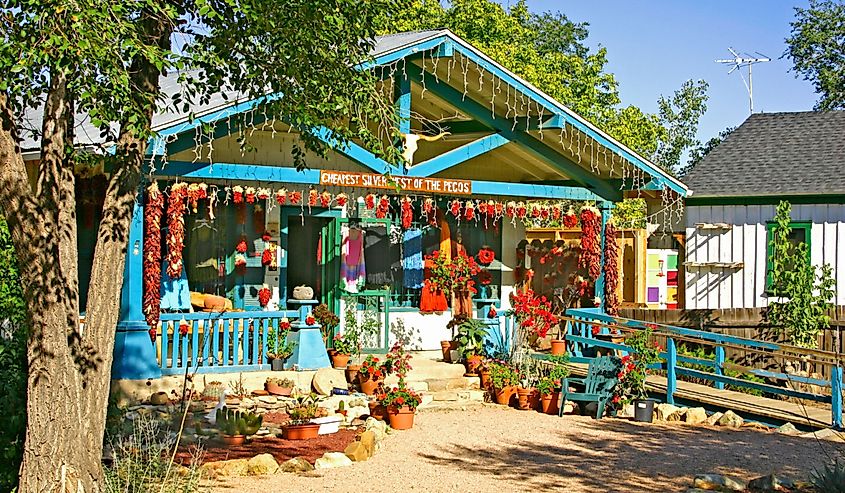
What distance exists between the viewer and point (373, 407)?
12.2 meters

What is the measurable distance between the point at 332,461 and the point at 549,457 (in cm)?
231

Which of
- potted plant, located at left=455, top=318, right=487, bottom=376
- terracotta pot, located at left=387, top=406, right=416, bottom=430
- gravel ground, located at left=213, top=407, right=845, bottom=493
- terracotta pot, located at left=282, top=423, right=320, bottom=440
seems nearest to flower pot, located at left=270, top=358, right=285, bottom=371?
terracotta pot, located at left=387, top=406, right=416, bottom=430

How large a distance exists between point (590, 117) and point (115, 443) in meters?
25.2

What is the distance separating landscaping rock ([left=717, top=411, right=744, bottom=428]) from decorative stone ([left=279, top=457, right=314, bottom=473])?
571cm

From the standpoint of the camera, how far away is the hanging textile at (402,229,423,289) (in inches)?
650

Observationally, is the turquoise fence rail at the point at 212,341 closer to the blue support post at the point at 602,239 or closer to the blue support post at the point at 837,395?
the blue support post at the point at 602,239

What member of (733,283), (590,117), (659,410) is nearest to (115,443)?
(659,410)

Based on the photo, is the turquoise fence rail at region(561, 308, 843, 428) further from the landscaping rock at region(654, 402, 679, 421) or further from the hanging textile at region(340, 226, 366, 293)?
the hanging textile at region(340, 226, 366, 293)

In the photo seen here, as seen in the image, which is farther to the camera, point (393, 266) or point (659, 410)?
point (393, 266)

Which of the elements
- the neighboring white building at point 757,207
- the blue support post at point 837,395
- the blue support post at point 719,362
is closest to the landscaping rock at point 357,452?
the blue support post at point 837,395

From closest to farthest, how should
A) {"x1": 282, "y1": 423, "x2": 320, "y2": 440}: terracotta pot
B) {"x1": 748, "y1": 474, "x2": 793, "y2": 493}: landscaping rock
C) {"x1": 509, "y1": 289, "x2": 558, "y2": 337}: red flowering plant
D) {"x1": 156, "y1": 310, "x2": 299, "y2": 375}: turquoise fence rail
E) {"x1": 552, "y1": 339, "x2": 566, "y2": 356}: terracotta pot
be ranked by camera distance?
{"x1": 748, "y1": 474, "x2": 793, "y2": 493}: landscaping rock < {"x1": 282, "y1": 423, "x2": 320, "y2": 440}: terracotta pot < {"x1": 156, "y1": 310, "x2": 299, "y2": 375}: turquoise fence rail < {"x1": 509, "y1": 289, "x2": 558, "y2": 337}: red flowering plant < {"x1": 552, "y1": 339, "x2": 566, "y2": 356}: terracotta pot

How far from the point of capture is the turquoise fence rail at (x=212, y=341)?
12211 millimetres

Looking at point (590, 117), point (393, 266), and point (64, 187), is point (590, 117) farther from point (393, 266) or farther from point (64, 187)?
point (64, 187)

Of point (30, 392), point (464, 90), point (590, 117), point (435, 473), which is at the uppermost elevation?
point (590, 117)
